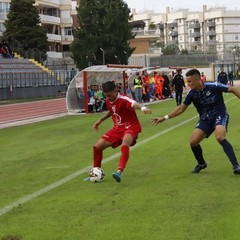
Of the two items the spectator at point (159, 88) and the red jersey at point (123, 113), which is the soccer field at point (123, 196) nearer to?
the red jersey at point (123, 113)

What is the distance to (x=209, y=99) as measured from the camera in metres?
9.03

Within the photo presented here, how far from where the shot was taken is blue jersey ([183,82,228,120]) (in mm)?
9000

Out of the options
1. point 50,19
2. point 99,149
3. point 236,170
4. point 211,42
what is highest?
point 211,42

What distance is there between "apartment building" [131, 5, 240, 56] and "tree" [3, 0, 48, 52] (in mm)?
94487

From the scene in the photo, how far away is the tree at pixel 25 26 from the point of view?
6606cm

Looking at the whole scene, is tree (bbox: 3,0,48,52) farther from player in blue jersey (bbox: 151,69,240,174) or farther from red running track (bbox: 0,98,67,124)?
player in blue jersey (bbox: 151,69,240,174)

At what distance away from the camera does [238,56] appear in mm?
102875

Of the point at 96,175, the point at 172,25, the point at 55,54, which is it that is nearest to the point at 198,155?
the point at 96,175

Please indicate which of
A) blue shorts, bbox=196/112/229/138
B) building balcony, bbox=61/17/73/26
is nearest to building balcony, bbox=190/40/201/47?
building balcony, bbox=61/17/73/26

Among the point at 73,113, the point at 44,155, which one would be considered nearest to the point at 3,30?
the point at 73,113

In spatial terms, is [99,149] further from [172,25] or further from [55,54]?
[172,25]

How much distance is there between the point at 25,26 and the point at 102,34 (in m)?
9.11

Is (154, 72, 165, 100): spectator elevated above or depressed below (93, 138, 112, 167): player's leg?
above

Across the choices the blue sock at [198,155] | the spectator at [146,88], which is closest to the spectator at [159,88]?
the spectator at [146,88]
